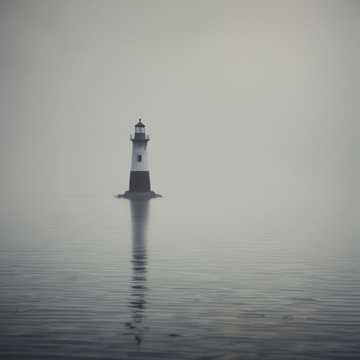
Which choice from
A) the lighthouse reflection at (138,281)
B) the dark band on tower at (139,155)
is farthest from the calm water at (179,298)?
the dark band on tower at (139,155)

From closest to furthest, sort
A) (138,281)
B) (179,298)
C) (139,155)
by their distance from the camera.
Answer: (179,298) → (138,281) → (139,155)

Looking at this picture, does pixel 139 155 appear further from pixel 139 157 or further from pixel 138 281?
pixel 138 281

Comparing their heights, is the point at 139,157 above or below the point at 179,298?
above

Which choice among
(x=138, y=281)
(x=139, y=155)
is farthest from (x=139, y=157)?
(x=138, y=281)

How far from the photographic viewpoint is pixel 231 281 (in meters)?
22.2

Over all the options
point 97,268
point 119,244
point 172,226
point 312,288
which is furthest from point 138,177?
point 312,288

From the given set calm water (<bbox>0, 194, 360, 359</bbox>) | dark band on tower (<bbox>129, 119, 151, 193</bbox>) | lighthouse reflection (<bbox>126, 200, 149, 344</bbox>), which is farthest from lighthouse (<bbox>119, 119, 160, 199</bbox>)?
calm water (<bbox>0, 194, 360, 359</bbox>)

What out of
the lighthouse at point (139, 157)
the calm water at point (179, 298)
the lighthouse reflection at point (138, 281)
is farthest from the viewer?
the lighthouse at point (139, 157)

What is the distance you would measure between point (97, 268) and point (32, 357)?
1247 centimetres

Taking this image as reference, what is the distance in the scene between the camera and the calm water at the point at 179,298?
1366cm

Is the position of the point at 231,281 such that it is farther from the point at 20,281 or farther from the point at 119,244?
the point at 119,244

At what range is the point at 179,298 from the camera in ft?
62.0

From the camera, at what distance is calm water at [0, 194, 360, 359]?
1366 cm

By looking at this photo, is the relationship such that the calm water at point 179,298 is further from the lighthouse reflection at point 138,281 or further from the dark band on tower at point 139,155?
the dark band on tower at point 139,155
